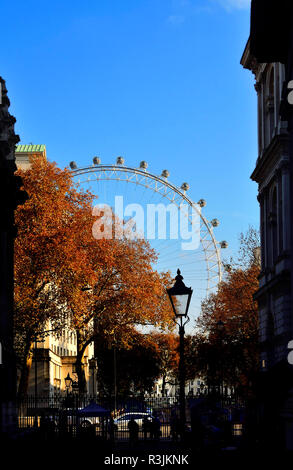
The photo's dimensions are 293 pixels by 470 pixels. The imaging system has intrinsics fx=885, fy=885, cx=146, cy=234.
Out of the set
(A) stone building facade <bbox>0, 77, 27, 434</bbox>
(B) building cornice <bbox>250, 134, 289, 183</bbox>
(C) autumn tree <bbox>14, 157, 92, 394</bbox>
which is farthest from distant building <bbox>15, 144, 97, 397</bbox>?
(A) stone building facade <bbox>0, 77, 27, 434</bbox>

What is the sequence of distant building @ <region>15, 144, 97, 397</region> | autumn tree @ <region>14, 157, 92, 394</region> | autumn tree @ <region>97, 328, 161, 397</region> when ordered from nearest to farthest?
autumn tree @ <region>14, 157, 92, 394</region>, distant building @ <region>15, 144, 97, 397</region>, autumn tree @ <region>97, 328, 161, 397</region>

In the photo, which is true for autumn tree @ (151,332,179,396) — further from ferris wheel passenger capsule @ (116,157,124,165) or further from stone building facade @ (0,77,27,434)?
stone building facade @ (0,77,27,434)

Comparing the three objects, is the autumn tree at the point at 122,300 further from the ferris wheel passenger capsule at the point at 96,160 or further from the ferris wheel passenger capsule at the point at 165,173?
the ferris wheel passenger capsule at the point at 165,173

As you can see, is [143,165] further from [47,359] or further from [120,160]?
[47,359]

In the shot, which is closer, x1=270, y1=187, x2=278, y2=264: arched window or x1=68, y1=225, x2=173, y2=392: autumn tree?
x1=270, y1=187, x2=278, y2=264: arched window

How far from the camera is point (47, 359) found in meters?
85.1

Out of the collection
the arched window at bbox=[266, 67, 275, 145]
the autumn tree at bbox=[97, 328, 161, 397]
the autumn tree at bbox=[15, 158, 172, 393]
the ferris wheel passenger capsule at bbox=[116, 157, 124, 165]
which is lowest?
the autumn tree at bbox=[97, 328, 161, 397]

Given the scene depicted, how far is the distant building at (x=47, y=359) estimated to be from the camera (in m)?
84.5

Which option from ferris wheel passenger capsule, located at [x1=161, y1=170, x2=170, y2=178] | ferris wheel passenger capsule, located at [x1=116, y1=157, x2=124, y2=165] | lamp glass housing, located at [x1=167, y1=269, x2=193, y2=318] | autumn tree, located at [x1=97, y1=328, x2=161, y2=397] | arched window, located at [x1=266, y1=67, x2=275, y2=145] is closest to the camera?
lamp glass housing, located at [x1=167, y1=269, x2=193, y2=318]

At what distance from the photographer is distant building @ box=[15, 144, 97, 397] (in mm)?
84500

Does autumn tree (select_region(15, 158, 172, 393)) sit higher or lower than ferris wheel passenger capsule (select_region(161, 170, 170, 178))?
lower

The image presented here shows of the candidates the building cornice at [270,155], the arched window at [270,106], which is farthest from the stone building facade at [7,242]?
the arched window at [270,106]

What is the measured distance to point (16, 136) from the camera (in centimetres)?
4500

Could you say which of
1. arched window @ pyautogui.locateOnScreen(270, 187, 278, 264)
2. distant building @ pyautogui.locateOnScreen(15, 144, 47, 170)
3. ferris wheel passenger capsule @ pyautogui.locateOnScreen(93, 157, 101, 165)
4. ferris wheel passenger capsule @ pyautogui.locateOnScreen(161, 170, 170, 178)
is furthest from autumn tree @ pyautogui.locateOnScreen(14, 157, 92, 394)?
ferris wheel passenger capsule @ pyautogui.locateOnScreen(161, 170, 170, 178)
